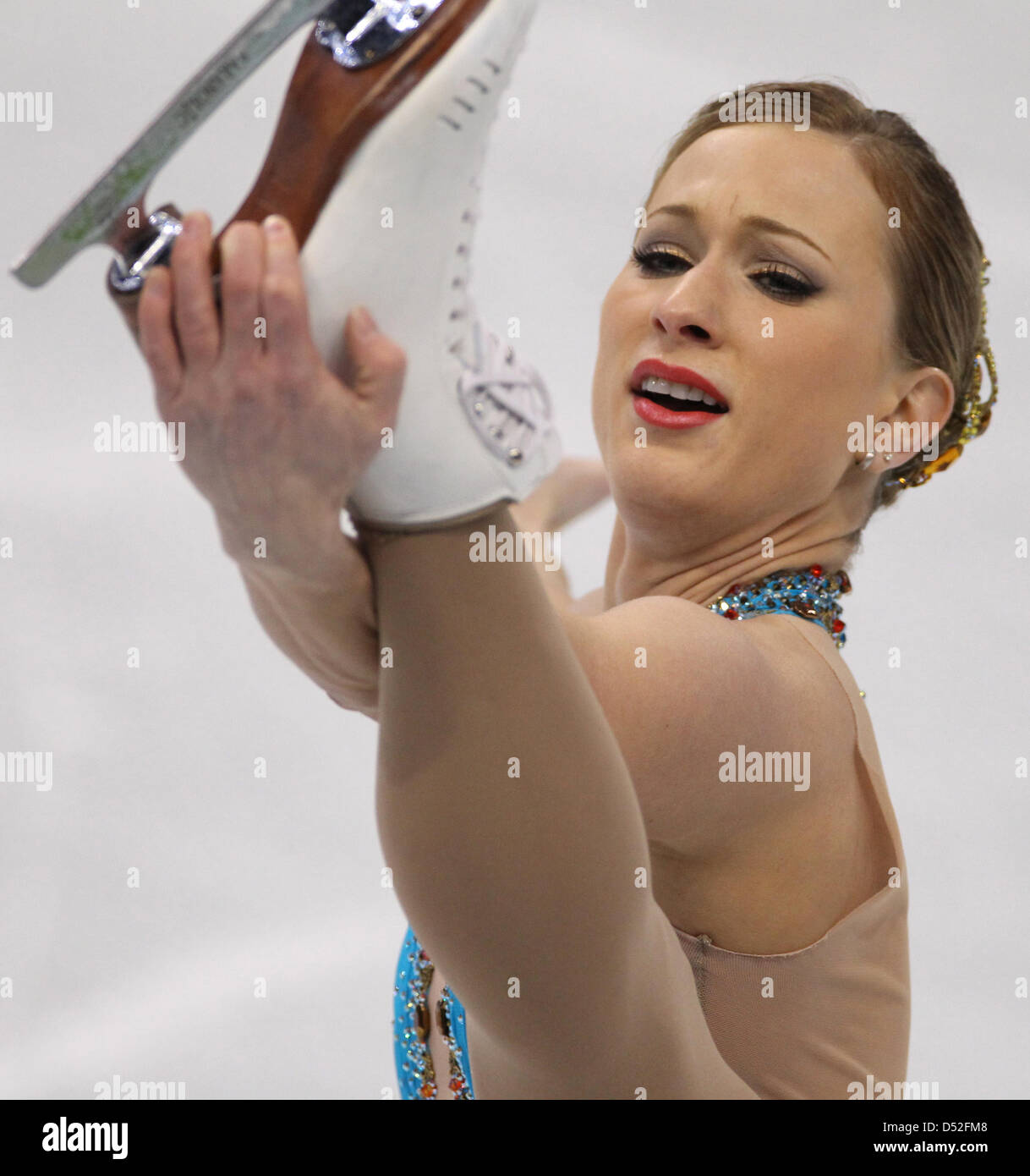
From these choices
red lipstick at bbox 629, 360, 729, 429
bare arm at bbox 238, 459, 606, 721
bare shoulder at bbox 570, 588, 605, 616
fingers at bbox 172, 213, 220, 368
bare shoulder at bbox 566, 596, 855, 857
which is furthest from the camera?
bare shoulder at bbox 570, 588, 605, 616

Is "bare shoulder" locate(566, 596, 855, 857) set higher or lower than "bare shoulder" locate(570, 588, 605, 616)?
lower

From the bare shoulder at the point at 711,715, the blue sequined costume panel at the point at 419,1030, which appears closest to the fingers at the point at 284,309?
the bare shoulder at the point at 711,715

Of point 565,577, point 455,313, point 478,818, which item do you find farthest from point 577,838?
point 565,577

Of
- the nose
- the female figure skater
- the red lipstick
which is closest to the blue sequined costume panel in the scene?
the female figure skater

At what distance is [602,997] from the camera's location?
1417mm

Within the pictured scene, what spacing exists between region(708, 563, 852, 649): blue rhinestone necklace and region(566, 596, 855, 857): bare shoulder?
0.05 m

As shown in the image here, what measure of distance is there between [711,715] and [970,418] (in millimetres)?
886

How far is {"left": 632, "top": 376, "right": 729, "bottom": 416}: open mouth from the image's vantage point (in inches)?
74.6

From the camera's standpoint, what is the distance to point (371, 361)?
121cm

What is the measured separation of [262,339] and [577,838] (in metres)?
0.48

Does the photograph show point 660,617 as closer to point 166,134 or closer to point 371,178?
point 371,178

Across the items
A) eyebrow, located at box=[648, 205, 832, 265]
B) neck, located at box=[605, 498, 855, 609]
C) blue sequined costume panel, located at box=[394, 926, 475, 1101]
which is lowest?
blue sequined costume panel, located at box=[394, 926, 475, 1101]

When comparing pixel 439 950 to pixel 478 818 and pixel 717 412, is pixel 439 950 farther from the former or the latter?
pixel 717 412

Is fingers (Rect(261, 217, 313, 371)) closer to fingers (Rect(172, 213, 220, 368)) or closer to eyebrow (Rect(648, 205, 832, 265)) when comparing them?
fingers (Rect(172, 213, 220, 368))
